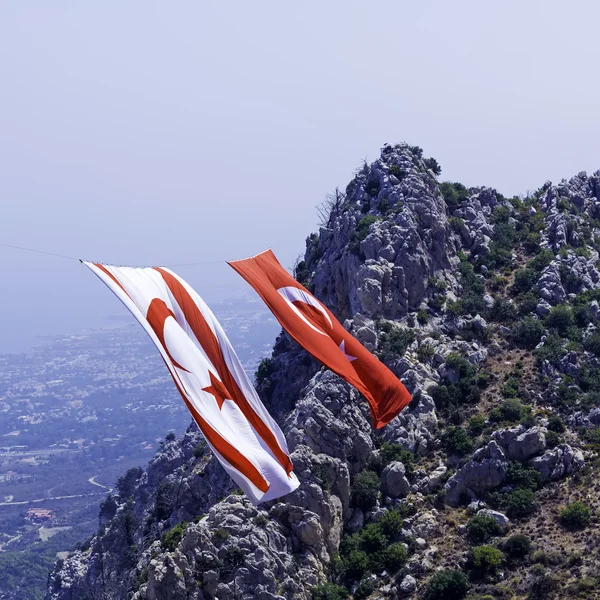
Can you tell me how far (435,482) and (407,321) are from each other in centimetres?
1205

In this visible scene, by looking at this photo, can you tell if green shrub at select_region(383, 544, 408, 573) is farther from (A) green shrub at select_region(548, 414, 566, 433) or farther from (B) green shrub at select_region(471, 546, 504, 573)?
(A) green shrub at select_region(548, 414, 566, 433)

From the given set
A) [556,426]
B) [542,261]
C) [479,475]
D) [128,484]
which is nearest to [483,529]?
[479,475]

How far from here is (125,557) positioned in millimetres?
55844

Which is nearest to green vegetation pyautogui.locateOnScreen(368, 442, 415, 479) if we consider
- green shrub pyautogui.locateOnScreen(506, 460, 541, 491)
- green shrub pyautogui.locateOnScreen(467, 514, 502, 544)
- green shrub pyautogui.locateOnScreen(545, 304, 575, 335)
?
green shrub pyautogui.locateOnScreen(506, 460, 541, 491)

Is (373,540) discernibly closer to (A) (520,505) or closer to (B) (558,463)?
(A) (520,505)

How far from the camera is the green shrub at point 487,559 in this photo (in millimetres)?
38156

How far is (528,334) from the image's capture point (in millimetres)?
52688

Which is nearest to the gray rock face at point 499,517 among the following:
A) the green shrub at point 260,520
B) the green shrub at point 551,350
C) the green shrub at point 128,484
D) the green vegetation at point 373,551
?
the green vegetation at point 373,551

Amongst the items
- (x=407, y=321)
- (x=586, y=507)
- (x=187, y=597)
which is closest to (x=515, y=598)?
(x=586, y=507)

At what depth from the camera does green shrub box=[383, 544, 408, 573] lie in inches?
1578

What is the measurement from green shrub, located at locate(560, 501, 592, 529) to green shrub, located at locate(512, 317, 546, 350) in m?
14.2

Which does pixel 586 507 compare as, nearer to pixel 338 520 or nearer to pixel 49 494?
pixel 338 520

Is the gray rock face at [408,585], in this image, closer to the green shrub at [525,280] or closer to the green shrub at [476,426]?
the green shrub at [476,426]

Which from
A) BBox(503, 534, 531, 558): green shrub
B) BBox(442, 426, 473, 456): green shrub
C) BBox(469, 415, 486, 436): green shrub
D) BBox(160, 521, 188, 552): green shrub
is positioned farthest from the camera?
BBox(469, 415, 486, 436): green shrub
